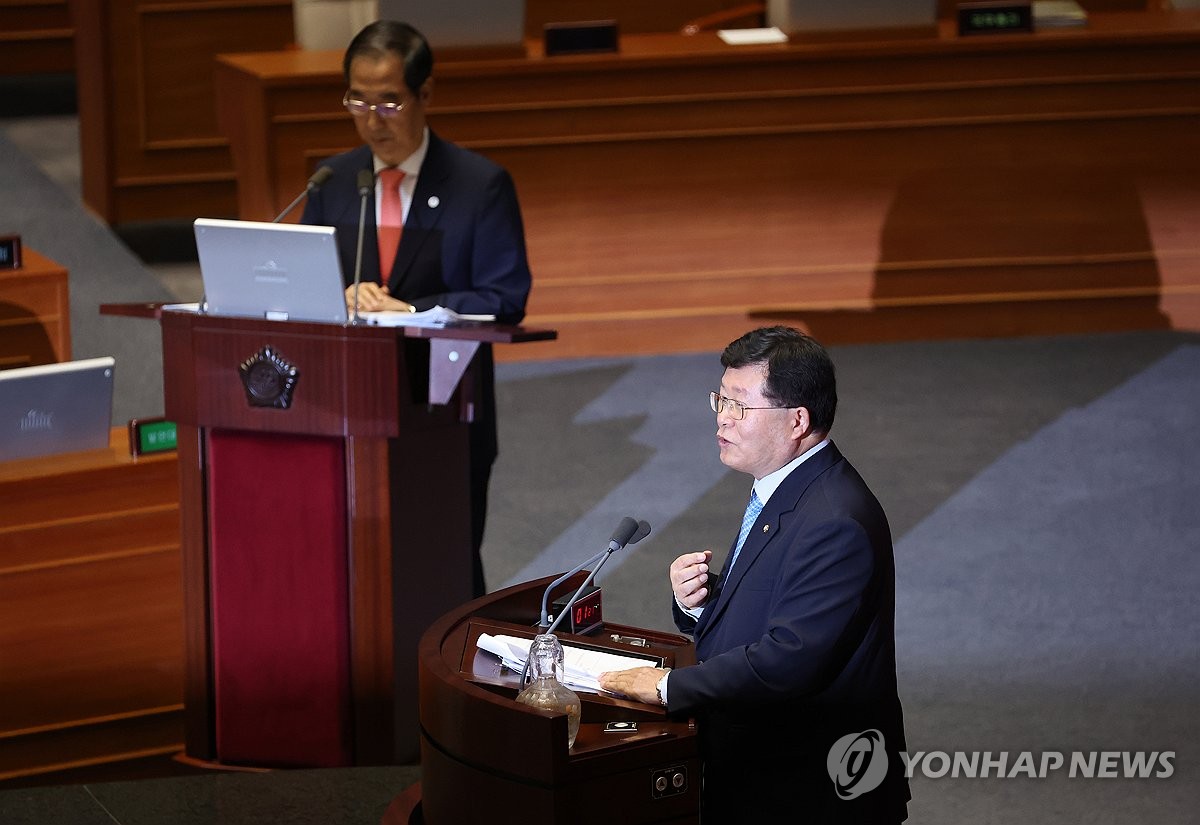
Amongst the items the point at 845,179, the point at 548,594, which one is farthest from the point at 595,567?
the point at 845,179

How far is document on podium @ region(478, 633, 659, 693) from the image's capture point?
8.00 ft

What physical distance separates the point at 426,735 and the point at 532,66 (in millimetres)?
4349

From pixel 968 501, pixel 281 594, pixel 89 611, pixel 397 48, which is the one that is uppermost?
pixel 397 48

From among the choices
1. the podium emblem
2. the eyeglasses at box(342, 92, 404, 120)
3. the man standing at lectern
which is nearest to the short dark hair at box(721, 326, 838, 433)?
the podium emblem

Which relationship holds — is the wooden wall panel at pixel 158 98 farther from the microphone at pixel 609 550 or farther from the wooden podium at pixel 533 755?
the wooden podium at pixel 533 755

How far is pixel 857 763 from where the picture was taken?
94.9 inches

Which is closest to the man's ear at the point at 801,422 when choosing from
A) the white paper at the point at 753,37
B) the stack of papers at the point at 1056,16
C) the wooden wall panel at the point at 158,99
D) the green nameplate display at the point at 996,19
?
the white paper at the point at 753,37

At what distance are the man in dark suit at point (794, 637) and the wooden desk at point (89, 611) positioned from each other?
1586 mm

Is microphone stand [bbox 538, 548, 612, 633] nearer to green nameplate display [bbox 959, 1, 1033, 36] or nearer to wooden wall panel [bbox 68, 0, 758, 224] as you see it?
green nameplate display [bbox 959, 1, 1033, 36]

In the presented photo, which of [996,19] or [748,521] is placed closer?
[748,521]

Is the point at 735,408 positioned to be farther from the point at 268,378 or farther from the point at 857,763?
the point at 268,378

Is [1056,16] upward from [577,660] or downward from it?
upward

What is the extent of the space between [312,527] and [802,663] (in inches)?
50.5

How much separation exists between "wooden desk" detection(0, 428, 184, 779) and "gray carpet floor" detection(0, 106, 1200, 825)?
3.70ft
